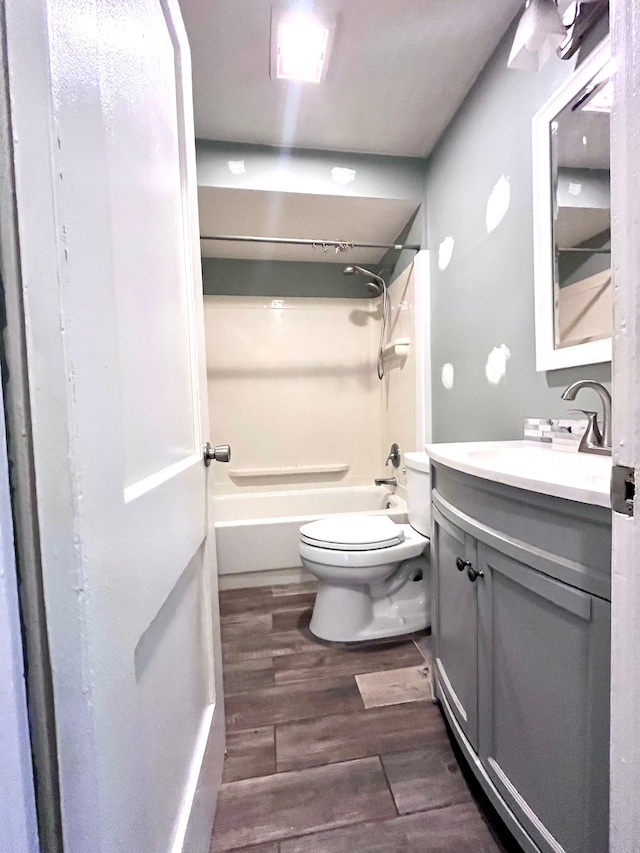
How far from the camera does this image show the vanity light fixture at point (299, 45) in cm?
125

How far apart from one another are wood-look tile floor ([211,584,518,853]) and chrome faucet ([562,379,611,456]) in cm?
99

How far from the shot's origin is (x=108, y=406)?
0.41 metres

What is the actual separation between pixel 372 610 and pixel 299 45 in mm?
2326

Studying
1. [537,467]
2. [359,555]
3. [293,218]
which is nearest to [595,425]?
[537,467]

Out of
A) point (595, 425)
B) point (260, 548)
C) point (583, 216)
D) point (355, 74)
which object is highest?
point (355, 74)

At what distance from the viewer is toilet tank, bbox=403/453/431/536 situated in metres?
1.59

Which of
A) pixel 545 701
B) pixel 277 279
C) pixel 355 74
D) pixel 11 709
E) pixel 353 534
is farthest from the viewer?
pixel 277 279

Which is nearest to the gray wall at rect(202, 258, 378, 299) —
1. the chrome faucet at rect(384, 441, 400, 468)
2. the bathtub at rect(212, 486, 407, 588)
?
the chrome faucet at rect(384, 441, 400, 468)

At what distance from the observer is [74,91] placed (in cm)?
35

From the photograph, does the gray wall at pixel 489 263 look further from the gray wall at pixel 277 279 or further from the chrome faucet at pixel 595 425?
the gray wall at pixel 277 279

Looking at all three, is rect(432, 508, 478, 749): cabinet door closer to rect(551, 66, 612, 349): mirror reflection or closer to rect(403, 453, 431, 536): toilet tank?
rect(403, 453, 431, 536): toilet tank

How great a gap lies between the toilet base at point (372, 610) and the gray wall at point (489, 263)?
77 cm

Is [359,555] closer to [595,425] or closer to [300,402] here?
[595,425]

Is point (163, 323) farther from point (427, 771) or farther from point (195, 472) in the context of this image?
point (427, 771)
